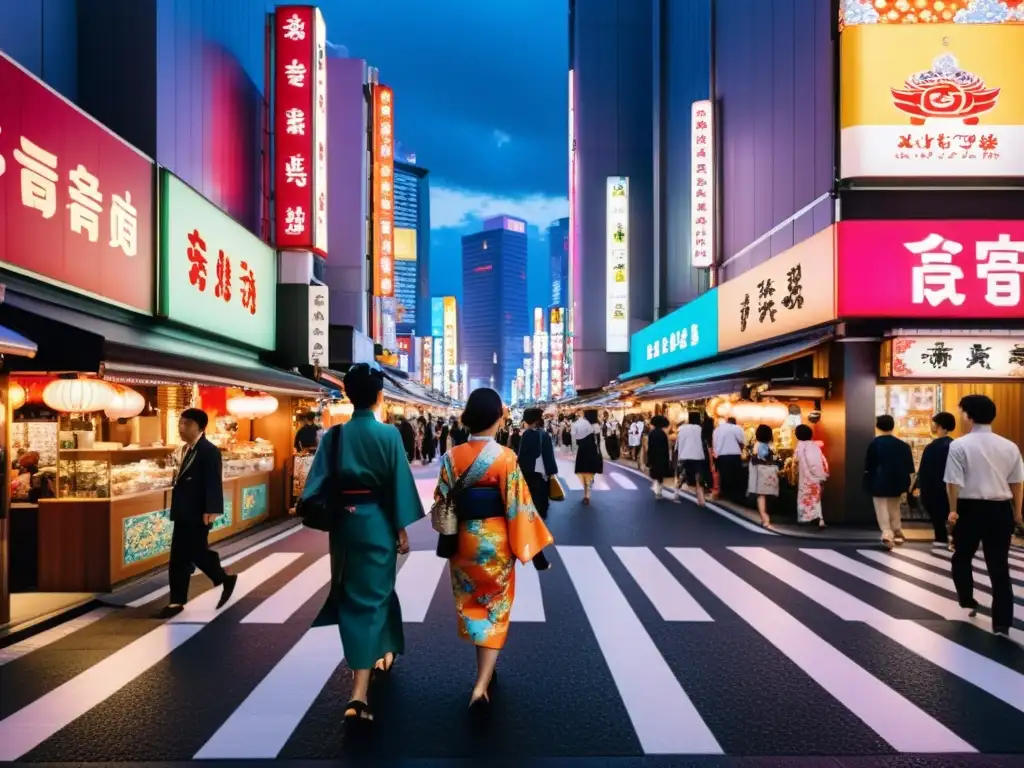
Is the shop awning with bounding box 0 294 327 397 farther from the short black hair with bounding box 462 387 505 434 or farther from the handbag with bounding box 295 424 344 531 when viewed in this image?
the short black hair with bounding box 462 387 505 434

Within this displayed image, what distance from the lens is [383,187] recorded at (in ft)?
95.8

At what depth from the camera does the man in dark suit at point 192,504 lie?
6289mm

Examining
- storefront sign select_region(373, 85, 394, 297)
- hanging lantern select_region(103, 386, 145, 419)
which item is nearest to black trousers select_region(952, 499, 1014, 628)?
hanging lantern select_region(103, 386, 145, 419)

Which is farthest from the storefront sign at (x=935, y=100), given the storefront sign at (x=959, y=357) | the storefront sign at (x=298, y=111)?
the storefront sign at (x=298, y=111)

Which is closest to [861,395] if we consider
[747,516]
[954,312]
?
[954,312]

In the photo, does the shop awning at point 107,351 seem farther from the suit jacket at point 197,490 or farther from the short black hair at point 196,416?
the suit jacket at point 197,490

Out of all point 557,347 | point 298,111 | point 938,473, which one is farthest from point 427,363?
point 938,473

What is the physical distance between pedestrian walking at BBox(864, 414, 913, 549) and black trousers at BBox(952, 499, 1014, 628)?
3.83 metres

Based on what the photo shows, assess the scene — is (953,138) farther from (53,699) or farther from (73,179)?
(53,699)

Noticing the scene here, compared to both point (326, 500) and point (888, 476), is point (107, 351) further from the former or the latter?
point (888, 476)

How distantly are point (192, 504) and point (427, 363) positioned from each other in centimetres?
7693

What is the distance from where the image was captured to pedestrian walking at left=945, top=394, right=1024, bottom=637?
5.66m

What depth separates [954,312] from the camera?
1180 cm

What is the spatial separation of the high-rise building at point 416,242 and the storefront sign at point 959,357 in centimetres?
10856
